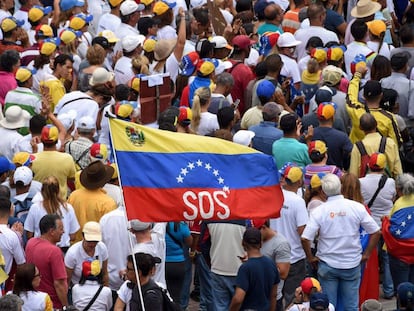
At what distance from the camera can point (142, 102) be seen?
1717 centimetres

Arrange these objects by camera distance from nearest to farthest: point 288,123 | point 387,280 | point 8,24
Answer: point 288,123 < point 387,280 < point 8,24

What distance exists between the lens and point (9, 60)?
18219 millimetres

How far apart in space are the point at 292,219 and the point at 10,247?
9.32ft

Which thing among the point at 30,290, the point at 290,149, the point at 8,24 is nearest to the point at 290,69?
the point at 290,149

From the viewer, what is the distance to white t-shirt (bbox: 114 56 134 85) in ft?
61.5

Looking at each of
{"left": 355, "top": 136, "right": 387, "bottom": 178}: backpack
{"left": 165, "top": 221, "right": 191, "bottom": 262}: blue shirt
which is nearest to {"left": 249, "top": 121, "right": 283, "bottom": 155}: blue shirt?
{"left": 355, "top": 136, "right": 387, "bottom": 178}: backpack

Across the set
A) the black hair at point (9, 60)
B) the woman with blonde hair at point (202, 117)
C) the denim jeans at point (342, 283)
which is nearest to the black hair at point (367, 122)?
the woman with blonde hair at point (202, 117)

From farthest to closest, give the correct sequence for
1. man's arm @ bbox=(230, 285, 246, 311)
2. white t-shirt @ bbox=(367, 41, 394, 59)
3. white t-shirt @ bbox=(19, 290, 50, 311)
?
white t-shirt @ bbox=(367, 41, 394, 59)
man's arm @ bbox=(230, 285, 246, 311)
white t-shirt @ bbox=(19, 290, 50, 311)

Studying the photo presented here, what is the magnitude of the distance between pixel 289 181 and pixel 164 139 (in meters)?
2.59

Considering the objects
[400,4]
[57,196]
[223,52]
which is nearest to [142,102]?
[223,52]

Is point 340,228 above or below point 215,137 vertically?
below

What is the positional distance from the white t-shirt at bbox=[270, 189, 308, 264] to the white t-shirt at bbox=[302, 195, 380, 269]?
0.18 metres

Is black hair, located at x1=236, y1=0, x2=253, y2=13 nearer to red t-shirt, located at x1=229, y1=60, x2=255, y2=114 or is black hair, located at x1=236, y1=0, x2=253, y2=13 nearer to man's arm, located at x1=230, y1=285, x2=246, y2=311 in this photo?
red t-shirt, located at x1=229, y1=60, x2=255, y2=114

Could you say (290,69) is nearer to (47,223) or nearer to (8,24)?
(8,24)
